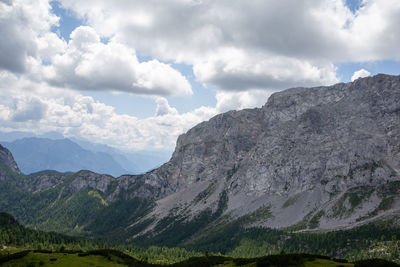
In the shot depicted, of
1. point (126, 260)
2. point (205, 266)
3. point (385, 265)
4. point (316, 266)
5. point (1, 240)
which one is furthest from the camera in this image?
point (1, 240)

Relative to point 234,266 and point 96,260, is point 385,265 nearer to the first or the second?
point 234,266

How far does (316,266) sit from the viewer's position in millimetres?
73000

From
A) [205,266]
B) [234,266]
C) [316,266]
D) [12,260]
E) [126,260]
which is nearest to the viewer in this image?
[316,266]

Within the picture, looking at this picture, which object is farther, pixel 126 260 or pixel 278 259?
pixel 126 260

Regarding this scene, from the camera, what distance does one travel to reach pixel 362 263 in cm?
7125

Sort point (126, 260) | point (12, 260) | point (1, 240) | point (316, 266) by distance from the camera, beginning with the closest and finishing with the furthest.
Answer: point (316, 266), point (12, 260), point (126, 260), point (1, 240)

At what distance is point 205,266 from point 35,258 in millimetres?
64705

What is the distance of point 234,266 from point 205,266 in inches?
534

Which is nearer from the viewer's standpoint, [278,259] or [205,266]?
[278,259]

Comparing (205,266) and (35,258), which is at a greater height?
(35,258)

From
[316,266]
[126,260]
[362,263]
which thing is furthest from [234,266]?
[126,260]

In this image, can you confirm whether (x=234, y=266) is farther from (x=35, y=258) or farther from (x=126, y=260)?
(x=35, y=258)

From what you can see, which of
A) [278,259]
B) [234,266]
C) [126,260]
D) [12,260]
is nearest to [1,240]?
[12,260]

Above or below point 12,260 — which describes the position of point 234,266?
below
